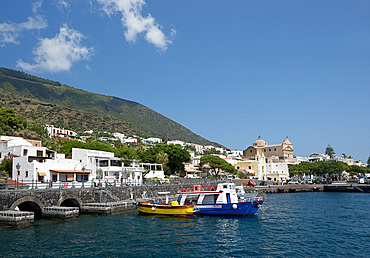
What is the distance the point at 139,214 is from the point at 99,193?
20.8 feet

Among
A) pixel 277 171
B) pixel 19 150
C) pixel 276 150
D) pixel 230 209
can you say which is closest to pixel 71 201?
pixel 230 209

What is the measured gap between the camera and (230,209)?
111ft

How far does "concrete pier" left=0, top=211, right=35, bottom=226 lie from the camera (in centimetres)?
2473

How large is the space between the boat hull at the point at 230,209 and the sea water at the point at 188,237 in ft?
4.86

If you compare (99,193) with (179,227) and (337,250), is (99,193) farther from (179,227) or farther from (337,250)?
(337,250)

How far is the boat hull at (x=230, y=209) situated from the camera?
34.0 m

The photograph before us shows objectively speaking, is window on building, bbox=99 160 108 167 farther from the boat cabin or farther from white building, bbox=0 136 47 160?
the boat cabin

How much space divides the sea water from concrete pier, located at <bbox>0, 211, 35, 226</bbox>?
988 millimetres

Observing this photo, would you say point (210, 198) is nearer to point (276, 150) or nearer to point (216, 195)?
point (216, 195)

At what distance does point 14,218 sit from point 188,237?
14.8 metres

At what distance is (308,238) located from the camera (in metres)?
24.0

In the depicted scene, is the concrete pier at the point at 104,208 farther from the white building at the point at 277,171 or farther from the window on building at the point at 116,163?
the white building at the point at 277,171

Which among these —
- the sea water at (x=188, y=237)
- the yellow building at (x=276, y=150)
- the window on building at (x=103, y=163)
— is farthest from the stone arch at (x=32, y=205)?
the yellow building at (x=276, y=150)

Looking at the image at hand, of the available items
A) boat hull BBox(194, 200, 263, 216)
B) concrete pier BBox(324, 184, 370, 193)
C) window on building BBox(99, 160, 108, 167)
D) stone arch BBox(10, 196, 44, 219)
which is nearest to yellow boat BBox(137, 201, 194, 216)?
boat hull BBox(194, 200, 263, 216)
